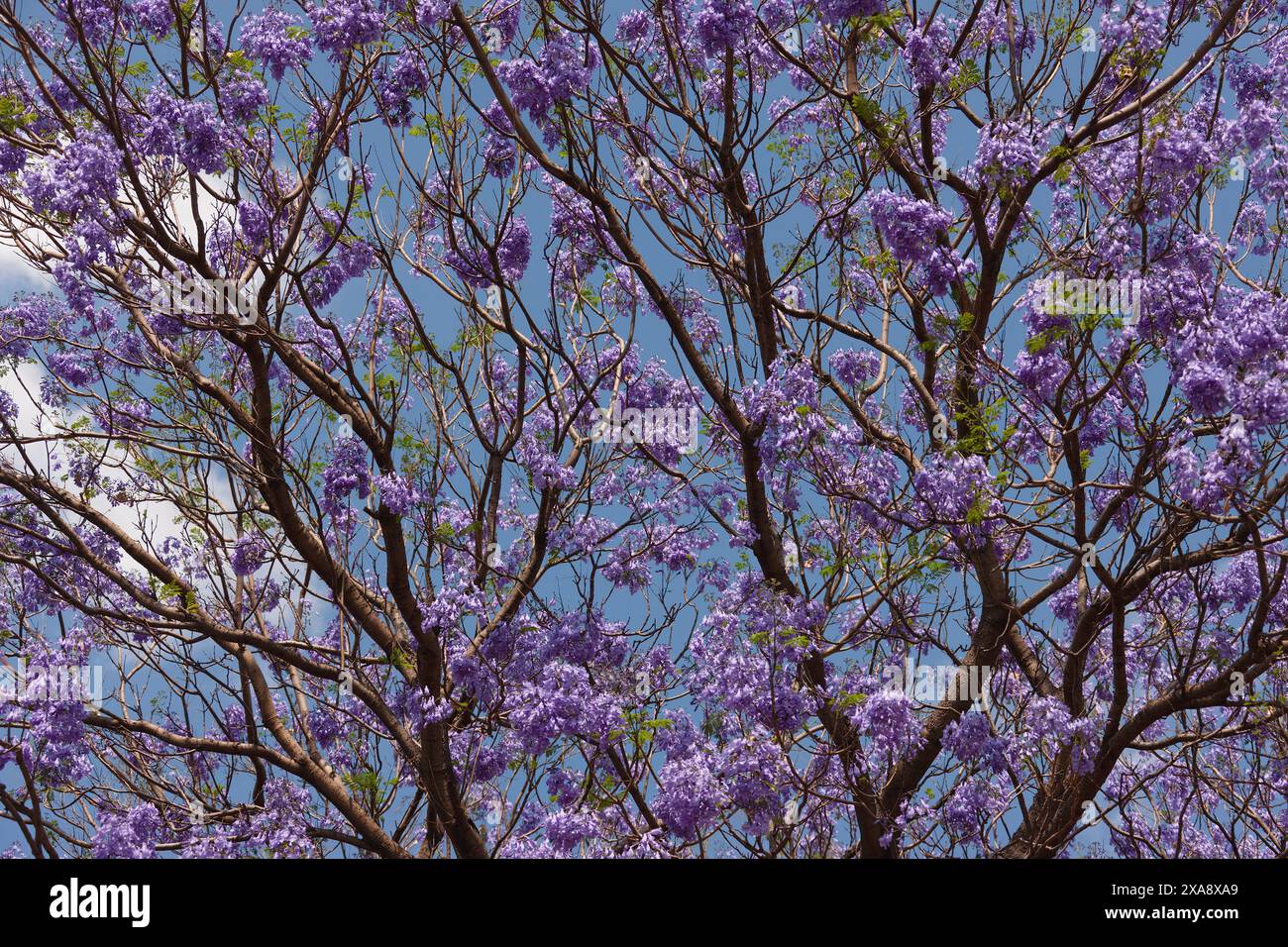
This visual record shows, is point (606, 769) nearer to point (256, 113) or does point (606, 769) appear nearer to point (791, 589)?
point (791, 589)

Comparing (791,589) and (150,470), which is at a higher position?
(150,470)

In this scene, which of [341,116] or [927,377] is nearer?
[341,116]

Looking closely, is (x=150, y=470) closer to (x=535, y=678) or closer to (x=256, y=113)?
(x=256, y=113)

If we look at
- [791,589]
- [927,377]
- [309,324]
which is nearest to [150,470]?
[309,324]

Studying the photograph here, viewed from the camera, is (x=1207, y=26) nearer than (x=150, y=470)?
Yes

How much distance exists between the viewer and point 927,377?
8.52m

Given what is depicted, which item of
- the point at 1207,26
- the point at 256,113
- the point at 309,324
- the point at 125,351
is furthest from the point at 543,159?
the point at 1207,26

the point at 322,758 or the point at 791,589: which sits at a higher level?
the point at 791,589

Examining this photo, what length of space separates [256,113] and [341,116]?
0.52 meters
